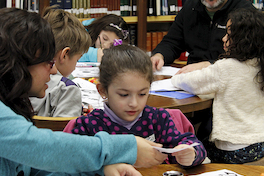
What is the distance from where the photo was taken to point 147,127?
986 mm

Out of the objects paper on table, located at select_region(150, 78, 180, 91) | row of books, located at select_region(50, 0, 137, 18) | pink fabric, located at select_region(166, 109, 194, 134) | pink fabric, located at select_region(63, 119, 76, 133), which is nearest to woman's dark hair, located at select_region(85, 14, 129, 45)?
row of books, located at select_region(50, 0, 137, 18)

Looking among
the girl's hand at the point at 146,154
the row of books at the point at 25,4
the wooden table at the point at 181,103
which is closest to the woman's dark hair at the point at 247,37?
the wooden table at the point at 181,103

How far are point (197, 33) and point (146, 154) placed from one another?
195 cm

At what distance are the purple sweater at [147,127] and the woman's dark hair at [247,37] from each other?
0.72 meters

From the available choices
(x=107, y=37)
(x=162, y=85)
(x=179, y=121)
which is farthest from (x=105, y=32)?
(x=179, y=121)

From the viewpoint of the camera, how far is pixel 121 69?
3.14 feet

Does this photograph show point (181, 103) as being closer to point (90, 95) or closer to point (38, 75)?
point (90, 95)

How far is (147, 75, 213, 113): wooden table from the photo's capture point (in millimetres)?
1339

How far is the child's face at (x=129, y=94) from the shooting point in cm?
93

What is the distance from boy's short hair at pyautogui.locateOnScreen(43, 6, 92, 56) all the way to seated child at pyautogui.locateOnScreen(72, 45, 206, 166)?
1.86 ft

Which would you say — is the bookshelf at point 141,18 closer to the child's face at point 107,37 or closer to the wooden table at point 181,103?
the child's face at point 107,37

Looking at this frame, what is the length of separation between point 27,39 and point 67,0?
3.00 m

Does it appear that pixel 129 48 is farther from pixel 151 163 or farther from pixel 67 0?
pixel 67 0

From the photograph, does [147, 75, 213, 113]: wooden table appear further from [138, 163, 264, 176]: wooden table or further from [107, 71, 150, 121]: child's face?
[138, 163, 264, 176]: wooden table
